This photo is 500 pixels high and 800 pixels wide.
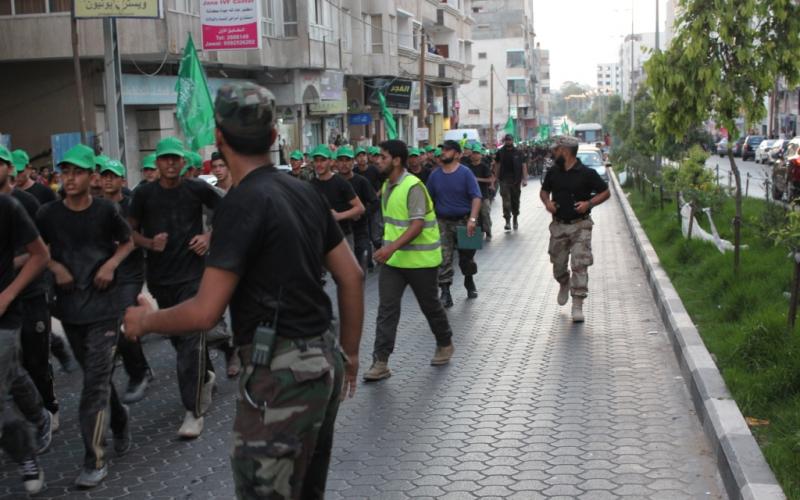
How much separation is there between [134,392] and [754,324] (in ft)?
14.8

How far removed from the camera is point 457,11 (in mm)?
58625

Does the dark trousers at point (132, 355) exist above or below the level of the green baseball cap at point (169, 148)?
below

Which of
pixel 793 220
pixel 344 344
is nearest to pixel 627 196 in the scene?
pixel 793 220

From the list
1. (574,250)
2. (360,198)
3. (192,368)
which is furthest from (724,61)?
(192,368)

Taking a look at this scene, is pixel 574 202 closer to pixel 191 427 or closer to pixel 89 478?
pixel 191 427

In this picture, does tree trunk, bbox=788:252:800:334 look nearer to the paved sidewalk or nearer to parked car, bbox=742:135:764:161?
the paved sidewalk

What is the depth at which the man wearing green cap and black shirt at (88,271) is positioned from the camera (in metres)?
5.93

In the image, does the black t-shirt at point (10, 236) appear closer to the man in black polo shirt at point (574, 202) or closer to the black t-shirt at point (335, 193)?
the man in black polo shirt at point (574, 202)

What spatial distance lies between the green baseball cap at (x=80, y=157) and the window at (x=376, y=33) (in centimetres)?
3665

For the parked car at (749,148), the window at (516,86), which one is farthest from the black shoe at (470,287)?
the window at (516,86)

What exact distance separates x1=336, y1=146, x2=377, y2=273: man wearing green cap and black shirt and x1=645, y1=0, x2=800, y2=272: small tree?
4099 millimetres

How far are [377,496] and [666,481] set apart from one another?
1.52 metres

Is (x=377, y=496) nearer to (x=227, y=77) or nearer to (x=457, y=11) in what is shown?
(x=227, y=77)

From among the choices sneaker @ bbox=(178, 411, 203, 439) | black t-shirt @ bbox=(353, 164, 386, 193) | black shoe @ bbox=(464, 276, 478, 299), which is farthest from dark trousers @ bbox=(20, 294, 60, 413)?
black t-shirt @ bbox=(353, 164, 386, 193)
